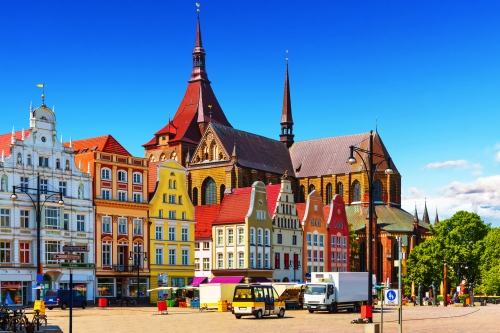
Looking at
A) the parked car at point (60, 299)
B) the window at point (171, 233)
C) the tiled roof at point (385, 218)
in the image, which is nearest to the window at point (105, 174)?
the window at point (171, 233)

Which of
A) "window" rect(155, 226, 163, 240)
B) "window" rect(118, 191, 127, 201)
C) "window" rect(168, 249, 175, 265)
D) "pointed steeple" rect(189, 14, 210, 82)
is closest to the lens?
"window" rect(118, 191, 127, 201)

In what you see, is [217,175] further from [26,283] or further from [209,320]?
[209,320]

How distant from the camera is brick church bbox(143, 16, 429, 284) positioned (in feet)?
398

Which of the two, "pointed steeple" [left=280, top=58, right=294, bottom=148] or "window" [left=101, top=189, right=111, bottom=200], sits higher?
"pointed steeple" [left=280, top=58, right=294, bottom=148]

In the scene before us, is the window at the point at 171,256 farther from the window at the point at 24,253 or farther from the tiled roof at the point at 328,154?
the tiled roof at the point at 328,154

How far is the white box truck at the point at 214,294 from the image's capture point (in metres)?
60.8

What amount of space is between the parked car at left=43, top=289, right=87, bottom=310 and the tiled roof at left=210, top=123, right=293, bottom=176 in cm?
5362

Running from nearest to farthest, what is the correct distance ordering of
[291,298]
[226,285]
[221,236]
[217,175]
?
[226,285], [291,298], [221,236], [217,175]

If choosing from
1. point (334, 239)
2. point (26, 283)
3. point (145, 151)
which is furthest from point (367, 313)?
point (145, 151)

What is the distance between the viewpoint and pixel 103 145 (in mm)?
81000

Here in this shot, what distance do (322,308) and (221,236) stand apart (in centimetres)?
3600

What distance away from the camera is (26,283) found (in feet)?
236

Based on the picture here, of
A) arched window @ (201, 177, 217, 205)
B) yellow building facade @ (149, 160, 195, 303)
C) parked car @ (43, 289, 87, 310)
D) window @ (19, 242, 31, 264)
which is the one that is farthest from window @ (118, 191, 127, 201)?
arched window @ (201, 177, 217, 205)

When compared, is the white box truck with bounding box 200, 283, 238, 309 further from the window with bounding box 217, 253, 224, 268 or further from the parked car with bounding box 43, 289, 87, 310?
the window with bounding box 217, 253, 224, 268
